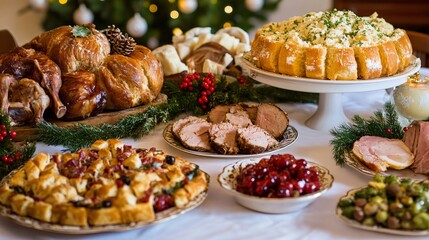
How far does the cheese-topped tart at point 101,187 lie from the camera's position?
1.24 m

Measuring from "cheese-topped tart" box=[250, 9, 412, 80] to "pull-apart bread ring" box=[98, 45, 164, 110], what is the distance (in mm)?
379

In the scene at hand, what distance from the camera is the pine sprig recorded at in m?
1.73

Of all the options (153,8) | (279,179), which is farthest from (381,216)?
(153,8)

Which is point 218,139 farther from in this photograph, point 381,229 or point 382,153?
point 381,229

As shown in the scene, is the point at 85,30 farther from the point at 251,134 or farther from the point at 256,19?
the point at 256,19

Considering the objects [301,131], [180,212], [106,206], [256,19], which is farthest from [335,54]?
[256,19]

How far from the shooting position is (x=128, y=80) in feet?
6.66

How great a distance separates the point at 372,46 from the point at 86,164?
→ 1001 mm

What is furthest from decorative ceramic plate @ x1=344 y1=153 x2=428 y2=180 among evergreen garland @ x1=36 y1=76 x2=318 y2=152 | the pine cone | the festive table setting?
the pine cone

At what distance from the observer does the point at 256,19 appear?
487 cm

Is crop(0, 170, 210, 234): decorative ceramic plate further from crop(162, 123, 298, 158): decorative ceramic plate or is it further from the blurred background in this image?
the blurred background

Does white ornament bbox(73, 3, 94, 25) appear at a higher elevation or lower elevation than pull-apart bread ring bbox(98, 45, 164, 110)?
lower

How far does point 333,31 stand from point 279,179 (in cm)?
76

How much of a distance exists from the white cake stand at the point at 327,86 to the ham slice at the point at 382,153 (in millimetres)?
218
